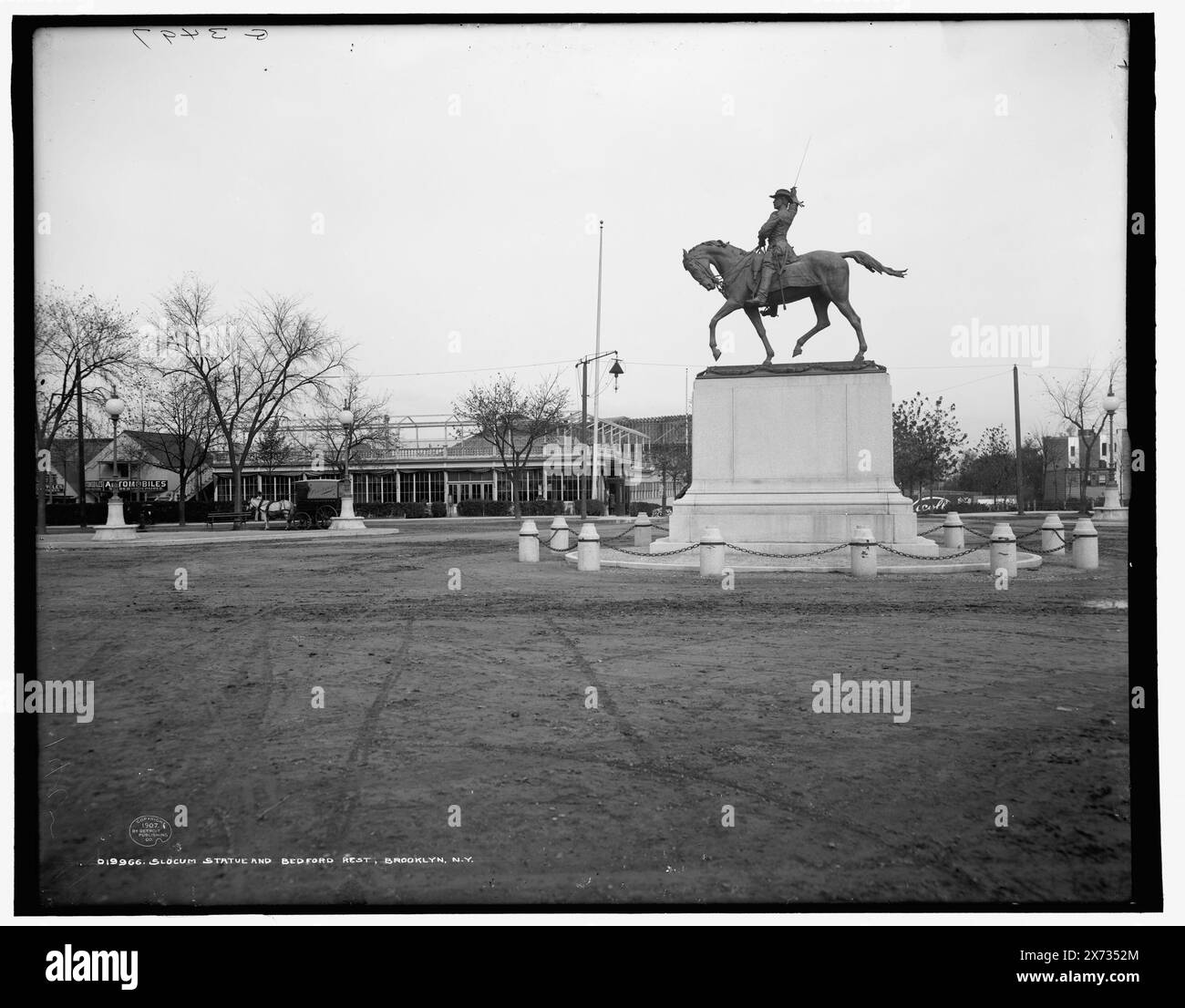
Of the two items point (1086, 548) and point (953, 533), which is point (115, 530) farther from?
point (1086, 548)

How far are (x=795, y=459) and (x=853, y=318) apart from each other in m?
2.94

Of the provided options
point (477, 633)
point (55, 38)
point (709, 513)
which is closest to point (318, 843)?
point (55, 38)

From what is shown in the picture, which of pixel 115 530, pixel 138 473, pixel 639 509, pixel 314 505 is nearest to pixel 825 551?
pixel 115 530

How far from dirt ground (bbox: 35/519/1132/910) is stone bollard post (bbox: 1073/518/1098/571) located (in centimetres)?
618

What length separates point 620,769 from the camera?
13.3ft

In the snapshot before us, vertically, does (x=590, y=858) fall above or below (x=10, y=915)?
above

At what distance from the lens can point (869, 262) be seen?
1602 cm

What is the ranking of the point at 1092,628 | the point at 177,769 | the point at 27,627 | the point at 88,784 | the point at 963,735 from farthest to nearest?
the point at 1092,628, the point at 963,735, the point at 177,769, the point at 88,784, the point at 27,627

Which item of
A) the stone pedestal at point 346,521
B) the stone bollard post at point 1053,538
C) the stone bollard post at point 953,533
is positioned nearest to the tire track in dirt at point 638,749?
the stone bollard post at point 1053,538

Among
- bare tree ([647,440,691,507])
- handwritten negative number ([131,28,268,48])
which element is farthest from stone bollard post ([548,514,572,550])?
bare tree ([647,440,691,507])

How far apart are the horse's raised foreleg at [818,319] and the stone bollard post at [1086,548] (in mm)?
5924

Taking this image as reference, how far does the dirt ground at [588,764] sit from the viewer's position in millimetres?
3174

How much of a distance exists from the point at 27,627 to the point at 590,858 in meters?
2.49
